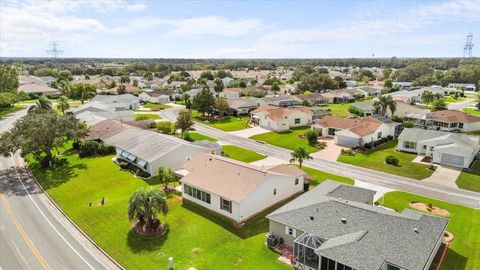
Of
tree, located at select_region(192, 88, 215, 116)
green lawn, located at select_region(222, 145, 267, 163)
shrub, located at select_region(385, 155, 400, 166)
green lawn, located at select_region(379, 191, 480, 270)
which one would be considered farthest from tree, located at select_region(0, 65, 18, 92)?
green lawn, located at select_region(379, 191, 480, 270)

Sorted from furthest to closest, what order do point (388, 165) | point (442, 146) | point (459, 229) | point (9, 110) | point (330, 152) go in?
point (9, 110), point (330, 152), point (442, 146), point (388, 165), point (459, 229)

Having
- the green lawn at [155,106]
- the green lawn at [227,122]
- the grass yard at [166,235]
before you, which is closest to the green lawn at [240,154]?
the green lawn at [227,122]

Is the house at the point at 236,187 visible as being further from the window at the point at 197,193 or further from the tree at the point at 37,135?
the tree at the point at 37,135

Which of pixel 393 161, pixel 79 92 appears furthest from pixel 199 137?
pixel 79 92

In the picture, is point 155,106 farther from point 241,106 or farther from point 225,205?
point 225,205

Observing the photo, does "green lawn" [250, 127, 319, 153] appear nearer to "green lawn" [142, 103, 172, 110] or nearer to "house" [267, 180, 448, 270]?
"house" [267, 180, 448, 270]

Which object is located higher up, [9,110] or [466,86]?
[466,86]

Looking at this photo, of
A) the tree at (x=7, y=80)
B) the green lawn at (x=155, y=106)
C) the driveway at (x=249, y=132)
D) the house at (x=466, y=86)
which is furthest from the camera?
the house at (x=466, y=86)
